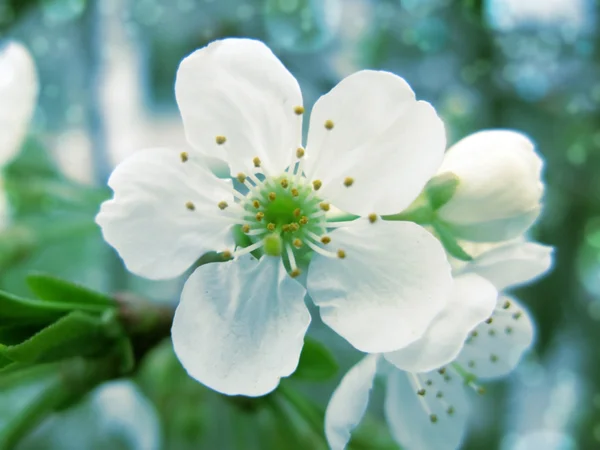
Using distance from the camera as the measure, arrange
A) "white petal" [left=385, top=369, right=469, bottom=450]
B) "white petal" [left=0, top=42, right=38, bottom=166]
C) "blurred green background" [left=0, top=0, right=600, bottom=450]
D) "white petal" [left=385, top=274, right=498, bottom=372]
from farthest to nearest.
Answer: "blurred green background" [left=0, top=0, right=600, bottom=450] → "white petal" [left=0, top=42, right=38, bottom=166] → "white petal" [left=385, top=369, right=469, bottom=450] → "white petal" [left=385, top=274, right=498, bottom=372]

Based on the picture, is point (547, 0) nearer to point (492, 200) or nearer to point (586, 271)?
point (586, 271)

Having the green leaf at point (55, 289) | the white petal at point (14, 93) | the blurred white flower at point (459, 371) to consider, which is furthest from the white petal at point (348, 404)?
the white petal at point (14, 93)

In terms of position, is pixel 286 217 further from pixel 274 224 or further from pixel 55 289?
pixel 55 289

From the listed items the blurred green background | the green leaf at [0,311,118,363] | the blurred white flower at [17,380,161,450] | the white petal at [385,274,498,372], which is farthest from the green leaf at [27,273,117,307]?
the blurred white flower at [17,380,161,450]

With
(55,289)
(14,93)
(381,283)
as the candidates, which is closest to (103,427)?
(14,93)

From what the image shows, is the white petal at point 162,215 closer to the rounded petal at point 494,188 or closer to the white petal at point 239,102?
the white petal at point 239,102

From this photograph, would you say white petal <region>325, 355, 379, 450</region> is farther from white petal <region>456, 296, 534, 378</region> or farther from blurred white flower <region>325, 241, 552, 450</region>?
white petal <region>456, 296, 534, 378</region>
